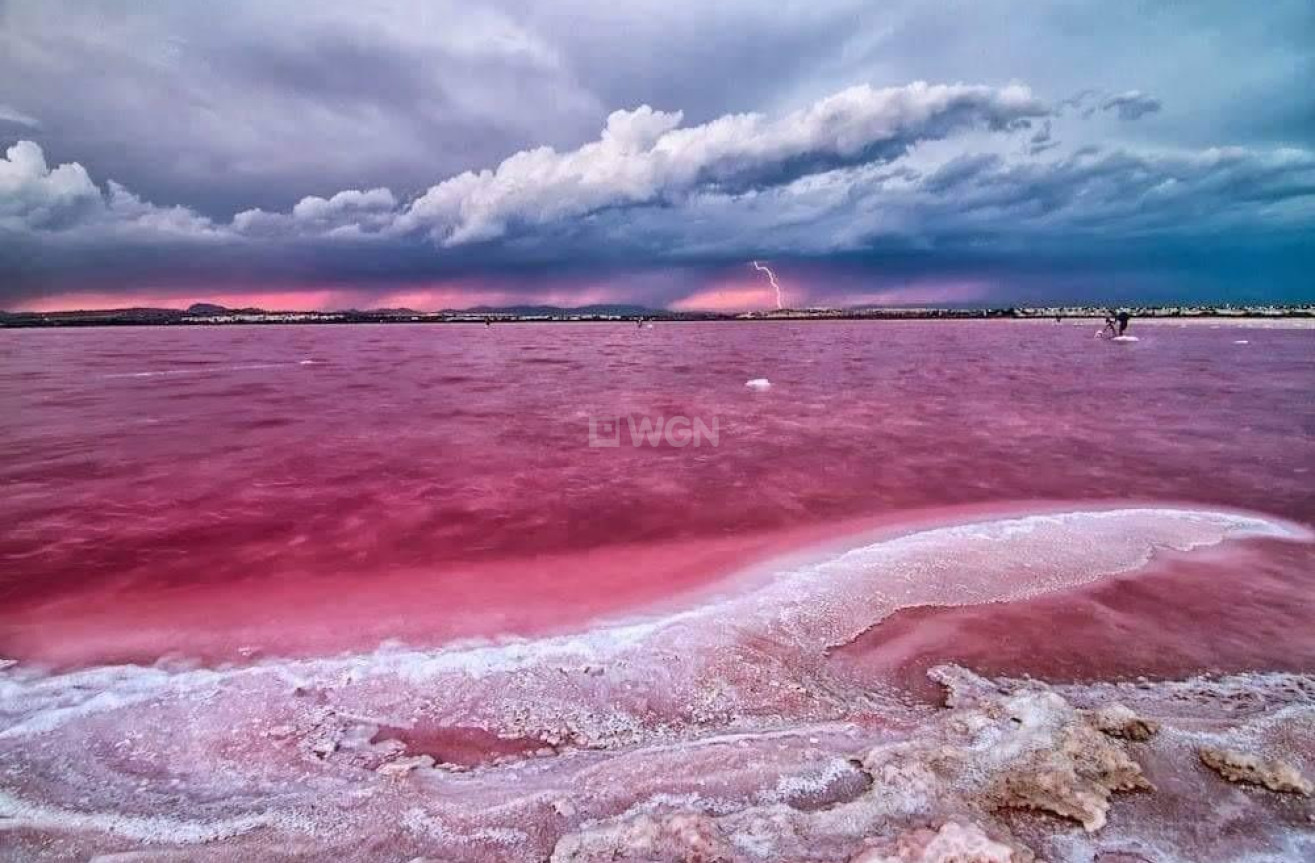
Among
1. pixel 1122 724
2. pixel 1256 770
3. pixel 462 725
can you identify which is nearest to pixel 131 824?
pixel 462 725

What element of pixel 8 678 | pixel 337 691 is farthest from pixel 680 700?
pixel 8 678

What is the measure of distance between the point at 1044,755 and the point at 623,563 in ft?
13.8

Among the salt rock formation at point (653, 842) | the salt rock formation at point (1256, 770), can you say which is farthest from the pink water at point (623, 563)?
the salt rock formation at point (1256, 770)

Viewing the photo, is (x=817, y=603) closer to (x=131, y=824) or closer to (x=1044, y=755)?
(x=1044, y=755)

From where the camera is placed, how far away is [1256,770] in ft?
11.0

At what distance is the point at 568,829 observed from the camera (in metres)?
3.06

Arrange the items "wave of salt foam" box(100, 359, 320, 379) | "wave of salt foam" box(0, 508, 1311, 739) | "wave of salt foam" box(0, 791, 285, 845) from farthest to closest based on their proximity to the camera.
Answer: "wave of salt foam" box(100, 359, 320, 379) → "wave of salt foam" box(0, 508, 1311, 739) → "wave of salt foam" box(0, 791, 285, 845)

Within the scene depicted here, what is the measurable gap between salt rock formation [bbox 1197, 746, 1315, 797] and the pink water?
1.10 metres

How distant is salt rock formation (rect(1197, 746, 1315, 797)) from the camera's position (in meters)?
3.27

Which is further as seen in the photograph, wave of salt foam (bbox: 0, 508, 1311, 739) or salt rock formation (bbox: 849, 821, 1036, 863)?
wave of salt foam (bbox: 0, 508, 1311, 739)

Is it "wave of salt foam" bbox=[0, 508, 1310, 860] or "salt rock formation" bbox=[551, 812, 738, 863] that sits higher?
"salt rock formation" bbox=[551, 812, 738, 863]

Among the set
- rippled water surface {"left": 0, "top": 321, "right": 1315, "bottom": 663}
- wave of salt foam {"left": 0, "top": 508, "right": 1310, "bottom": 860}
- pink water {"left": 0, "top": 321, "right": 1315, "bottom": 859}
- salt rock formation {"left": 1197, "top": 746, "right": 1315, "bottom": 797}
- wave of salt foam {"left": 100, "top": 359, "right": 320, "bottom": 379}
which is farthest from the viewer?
wave of salt foam {"left": 100, "top": 359, "right": 320, "bottom": 379}

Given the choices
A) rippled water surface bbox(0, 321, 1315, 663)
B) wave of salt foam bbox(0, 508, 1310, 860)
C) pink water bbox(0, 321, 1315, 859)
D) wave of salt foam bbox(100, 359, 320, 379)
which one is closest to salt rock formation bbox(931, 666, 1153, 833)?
wave of salt foam bbox(0, 508, 1310, 860)

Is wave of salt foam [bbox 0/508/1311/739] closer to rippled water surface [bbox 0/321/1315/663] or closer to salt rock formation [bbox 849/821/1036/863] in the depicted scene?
rippled water surface [bbox 0/321/1315/663]
